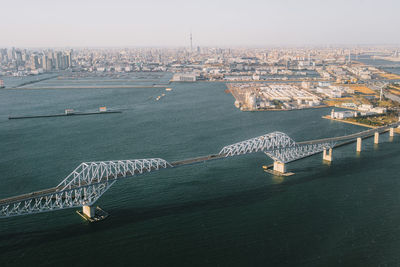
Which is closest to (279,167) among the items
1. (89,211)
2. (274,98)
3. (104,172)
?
(104,172)

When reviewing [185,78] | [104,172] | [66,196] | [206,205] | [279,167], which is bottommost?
[206,205]

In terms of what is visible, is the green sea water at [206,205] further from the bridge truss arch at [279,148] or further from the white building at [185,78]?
the white building at [185,78]

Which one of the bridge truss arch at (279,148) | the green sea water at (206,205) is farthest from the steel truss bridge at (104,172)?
the green sea water at (206,205)

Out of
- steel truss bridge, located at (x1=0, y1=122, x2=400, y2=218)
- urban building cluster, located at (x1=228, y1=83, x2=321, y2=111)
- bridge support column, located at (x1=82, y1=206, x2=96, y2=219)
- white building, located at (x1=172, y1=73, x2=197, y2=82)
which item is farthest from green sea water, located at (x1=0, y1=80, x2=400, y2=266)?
white building, located at (x1=172, y1=73, x2=197, y2=82)

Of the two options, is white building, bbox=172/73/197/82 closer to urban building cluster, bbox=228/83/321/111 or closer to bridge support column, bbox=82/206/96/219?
urban building cluster, bbox=228/83/321/111

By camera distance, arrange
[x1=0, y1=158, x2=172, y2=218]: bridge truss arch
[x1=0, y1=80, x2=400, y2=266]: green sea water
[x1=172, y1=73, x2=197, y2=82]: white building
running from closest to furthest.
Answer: [x1=0, y1=80, x2=400, y2=266]: green sea water → [x1=0, y1=158, x2=172, y2=218]: bridge truss arch → [x1=172, y1=73, x2=197, y2=82]: white building

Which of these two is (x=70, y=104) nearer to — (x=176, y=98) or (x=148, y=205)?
(x=176, y=98)

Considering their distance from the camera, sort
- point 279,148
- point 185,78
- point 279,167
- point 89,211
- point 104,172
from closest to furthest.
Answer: point 89,211
point 279,148
point 279,167
point 104,172
point 185,78

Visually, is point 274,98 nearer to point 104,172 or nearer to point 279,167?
point 279,167
